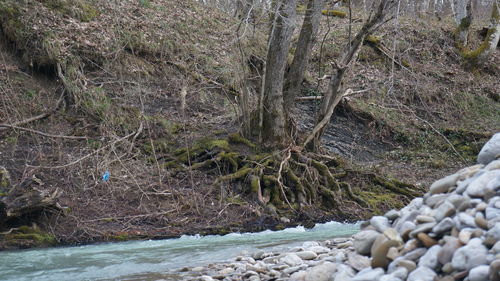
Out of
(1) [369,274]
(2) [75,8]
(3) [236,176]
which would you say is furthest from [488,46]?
(1) [369,274]

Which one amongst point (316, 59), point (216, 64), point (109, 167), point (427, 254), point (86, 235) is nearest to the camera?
point (427, 254)

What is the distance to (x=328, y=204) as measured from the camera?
36.9 ft

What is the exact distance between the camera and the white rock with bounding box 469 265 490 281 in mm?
3215

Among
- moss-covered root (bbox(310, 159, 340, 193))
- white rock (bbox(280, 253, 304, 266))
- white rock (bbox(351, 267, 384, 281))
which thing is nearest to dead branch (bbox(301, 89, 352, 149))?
moss-covered root (bbox(310, 159, 340, 193))

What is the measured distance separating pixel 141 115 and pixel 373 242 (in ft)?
30.2

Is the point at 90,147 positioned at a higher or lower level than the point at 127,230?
higher

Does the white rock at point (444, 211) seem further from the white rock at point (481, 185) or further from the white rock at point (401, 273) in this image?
the white rock at point (401, 273)

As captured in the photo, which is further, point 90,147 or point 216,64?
point 216,64

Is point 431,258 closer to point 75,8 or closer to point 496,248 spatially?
point 496,248

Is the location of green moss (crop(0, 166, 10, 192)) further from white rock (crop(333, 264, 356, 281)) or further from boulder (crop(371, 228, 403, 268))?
boulder (crop(371, 228, 403, 268))

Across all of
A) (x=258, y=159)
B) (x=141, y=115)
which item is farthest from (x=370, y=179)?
(x=141, y=115)

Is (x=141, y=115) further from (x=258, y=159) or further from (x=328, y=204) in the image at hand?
(x=328, y=204)

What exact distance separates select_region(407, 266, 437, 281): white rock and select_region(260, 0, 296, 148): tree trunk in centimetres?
841

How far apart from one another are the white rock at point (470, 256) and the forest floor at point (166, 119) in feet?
21.4
